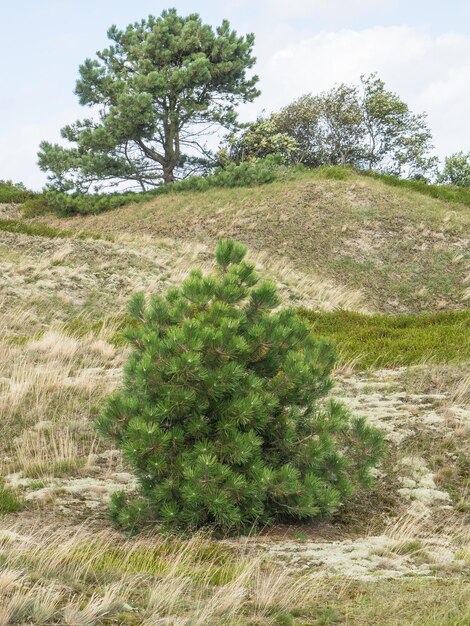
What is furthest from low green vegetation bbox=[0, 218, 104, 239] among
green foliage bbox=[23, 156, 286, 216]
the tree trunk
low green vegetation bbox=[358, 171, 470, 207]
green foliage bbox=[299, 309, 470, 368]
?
low green vegetation bbox=[358, 171, 470, 207]

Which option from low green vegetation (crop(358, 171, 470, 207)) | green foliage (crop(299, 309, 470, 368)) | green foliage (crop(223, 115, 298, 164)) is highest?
green foliage (crop(223, 115, 298, 164))

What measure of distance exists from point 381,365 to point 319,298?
922 centimetres

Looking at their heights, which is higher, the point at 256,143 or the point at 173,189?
the point at 256,143

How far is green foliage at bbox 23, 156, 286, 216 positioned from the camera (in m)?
32.9

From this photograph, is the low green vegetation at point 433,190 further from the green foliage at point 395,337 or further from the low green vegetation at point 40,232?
the green foliage at point 395,337

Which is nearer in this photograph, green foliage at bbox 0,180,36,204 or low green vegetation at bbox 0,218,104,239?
low green vegetation at bbox 0,218,104,239

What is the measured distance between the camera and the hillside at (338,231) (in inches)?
966

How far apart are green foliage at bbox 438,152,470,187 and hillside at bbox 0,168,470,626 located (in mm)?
30583

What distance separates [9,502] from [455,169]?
5056 centimetres

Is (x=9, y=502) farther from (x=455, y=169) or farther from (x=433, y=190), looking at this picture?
(x=455, y=169)

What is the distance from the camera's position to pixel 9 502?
20.9 feet

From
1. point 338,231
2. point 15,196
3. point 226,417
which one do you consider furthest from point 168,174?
point 226,417

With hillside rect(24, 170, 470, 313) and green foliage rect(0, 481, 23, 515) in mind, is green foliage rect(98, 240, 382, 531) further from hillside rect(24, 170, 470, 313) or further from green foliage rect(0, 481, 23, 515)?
hillside rect(24, 170, 470, 313)

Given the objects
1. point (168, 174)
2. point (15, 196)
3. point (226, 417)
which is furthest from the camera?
point (15, 196)
